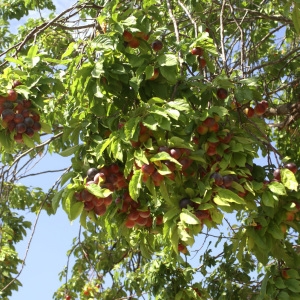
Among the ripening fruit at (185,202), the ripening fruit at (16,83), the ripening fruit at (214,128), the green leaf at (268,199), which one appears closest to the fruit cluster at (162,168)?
the ripening fruit at (185,202)

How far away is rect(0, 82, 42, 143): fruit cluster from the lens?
7.81ft

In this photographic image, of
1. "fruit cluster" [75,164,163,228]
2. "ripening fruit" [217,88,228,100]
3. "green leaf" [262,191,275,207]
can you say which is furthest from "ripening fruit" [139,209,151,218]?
A: "ripening fruit" [217,88,228,100]

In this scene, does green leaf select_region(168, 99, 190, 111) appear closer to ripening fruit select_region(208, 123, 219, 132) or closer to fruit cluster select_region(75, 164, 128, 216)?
ripening fruit select_region(208, 123, 219, 132)

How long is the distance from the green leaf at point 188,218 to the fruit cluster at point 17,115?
2.69ft

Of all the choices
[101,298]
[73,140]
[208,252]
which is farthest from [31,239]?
[101,298]

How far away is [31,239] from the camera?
2910 millimetres

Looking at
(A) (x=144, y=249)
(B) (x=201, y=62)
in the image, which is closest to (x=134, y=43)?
(B) (x=201, y=62)

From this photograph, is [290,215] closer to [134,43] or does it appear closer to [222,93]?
[222,93]

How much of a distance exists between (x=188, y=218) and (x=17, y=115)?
36.1 inches

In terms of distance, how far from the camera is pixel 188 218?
6.71ft

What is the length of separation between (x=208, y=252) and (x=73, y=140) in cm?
245

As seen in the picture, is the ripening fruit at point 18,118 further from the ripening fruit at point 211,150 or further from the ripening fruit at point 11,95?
the ripening fruit at point 211,150

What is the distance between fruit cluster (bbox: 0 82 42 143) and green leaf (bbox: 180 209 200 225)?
82 centimetres

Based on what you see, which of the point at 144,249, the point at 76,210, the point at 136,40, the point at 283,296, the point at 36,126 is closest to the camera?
the point at 76,210
